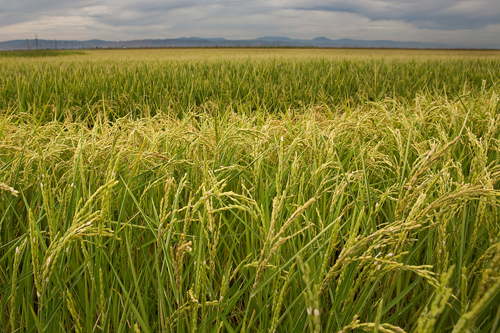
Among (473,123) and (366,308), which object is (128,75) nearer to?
(473,123)

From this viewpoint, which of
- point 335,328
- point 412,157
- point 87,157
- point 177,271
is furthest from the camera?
point 412,157

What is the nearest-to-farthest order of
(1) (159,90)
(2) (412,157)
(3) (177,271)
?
(3) (177,271) → (2) (412,157) → (1) (159,90)

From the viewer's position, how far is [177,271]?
0.68 m

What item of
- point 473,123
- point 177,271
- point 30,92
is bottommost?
point 177,271

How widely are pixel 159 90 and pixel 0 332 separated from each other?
177 inches

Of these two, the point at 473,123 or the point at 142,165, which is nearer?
the point at 142,165

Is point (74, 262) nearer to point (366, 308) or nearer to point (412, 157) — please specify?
point (366, 308)

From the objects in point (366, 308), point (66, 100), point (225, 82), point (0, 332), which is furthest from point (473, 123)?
point (66, 100)

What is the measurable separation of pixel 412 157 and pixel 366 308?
1.33m

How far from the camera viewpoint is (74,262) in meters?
1.16

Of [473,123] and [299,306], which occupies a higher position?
[473,123]

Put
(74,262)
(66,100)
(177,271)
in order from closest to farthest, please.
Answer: (177,271)
(74,262)
(66,100)

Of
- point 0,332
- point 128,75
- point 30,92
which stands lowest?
point 0,332

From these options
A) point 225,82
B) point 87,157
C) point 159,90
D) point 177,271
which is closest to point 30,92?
point 159,90
